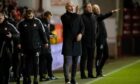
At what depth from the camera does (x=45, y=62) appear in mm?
18734

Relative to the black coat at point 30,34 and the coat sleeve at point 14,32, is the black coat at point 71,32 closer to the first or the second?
the black coat at point 30,34

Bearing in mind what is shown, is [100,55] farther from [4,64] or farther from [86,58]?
[4,64]

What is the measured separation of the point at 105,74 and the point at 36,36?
5.37m

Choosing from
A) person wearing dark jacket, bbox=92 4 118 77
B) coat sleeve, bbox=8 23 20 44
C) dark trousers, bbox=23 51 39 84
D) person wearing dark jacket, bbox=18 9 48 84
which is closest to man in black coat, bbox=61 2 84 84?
person wearing dark jacket, bbox=18 9 48 84

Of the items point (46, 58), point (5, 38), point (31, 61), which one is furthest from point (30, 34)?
point (46, 58)

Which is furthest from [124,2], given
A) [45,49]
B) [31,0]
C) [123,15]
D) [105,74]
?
[45,49]

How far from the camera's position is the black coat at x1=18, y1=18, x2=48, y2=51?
1571cm

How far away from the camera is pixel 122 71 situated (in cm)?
2194

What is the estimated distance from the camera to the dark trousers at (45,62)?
1847 cm

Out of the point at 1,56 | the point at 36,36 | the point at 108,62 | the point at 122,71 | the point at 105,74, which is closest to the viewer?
the point at 1,56

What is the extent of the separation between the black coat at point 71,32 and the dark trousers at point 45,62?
72.6 inches

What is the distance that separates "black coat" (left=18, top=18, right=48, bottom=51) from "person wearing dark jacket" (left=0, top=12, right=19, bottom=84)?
2.44 feet

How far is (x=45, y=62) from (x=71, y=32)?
2.37 meters

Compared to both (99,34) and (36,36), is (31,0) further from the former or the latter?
(36,36)
